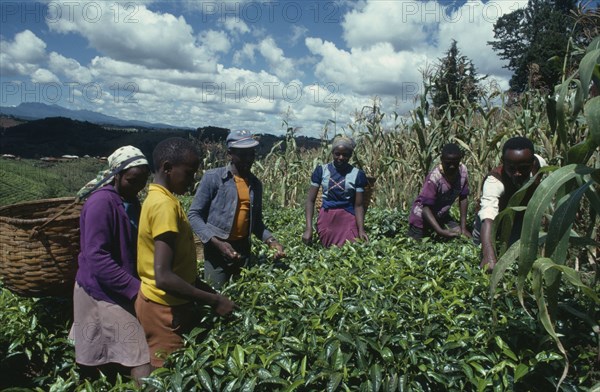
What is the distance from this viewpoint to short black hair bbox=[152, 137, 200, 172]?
256 cm

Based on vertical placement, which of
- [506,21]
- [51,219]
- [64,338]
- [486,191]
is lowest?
[64,338]

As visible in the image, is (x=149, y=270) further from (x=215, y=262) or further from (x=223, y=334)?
(x=215, y=262)

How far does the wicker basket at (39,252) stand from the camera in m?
2.89

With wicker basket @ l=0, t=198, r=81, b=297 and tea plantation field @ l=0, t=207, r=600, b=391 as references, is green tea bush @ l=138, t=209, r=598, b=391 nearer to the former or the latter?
tea plantation field @ l=0, t=207, r=600, b=391

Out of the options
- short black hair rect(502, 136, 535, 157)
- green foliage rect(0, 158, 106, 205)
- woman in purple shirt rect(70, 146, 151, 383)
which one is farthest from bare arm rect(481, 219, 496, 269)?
green foliage rect(0, 158, 106, 205)

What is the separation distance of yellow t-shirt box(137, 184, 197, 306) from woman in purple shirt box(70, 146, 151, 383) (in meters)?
0.15

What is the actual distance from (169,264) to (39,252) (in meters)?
1.09

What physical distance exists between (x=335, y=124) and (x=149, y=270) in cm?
670

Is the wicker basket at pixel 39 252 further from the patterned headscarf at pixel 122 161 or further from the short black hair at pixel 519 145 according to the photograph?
the short black hair at pixel 519 145

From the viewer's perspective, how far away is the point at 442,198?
4738 millimetres

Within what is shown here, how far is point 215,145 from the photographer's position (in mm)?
12898

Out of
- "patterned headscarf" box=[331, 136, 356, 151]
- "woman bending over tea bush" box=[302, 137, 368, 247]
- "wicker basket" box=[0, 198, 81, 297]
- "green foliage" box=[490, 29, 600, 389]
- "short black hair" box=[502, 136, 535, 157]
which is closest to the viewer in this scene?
"green foliage" box=[490, 29, 600, 389]

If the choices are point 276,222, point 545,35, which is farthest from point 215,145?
Result: point 545,35

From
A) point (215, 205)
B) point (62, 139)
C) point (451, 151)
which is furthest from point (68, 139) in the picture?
point (451, 151)
